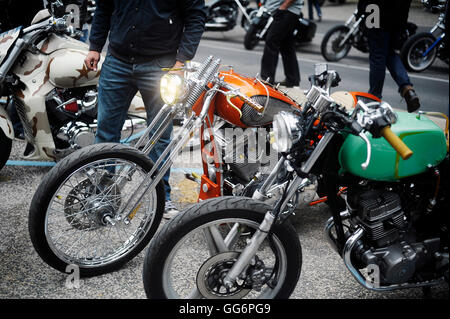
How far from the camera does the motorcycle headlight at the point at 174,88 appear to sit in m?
2.56

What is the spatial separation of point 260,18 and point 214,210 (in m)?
8.19

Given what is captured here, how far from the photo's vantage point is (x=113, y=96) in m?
3.12

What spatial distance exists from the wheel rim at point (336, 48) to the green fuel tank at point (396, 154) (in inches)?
285

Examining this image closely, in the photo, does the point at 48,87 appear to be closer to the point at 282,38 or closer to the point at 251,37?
the point at 282,38

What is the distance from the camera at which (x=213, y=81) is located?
2.63 m

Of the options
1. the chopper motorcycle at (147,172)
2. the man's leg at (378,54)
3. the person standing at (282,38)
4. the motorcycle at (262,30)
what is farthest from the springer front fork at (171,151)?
the motorcycle at (262,30)

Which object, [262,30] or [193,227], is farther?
[262,30]

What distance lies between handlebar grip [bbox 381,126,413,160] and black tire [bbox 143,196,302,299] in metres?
0.59

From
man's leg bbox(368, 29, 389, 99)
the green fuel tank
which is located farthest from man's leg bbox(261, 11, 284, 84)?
the green fuel tank

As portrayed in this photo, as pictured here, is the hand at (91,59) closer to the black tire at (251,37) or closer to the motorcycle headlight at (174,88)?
the motorcycle headlight at (174,88)

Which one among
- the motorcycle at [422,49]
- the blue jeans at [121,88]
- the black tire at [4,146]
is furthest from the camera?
the motorcycle at [422,49]

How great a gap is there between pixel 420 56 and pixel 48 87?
267 inches

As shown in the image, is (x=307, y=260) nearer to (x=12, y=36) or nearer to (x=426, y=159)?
(x=426, y=159)

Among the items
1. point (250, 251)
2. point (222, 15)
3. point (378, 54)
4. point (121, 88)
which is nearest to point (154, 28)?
point (121, 88)
